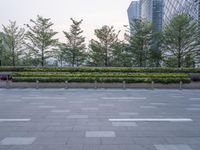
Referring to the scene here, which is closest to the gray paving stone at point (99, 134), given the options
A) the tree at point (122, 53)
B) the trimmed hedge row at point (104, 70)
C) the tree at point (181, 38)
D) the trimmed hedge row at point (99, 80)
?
the trimmed hedge row at point (99, 80)

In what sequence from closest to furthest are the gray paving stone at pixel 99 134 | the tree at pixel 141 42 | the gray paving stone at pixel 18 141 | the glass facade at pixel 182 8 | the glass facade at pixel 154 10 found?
the gray paving stone at pixel 18 141 < the gray paving stone at pixel 99 134 < the tree at pixel 141 42 < the glass facade at pixel 182 8 < the glass facade at pixel 154 10

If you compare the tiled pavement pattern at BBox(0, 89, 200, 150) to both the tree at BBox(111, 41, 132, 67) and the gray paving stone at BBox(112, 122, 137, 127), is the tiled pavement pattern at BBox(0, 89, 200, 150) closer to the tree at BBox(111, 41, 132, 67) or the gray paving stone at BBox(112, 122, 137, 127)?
the gray paving stone at BBox(112, 122, 137, 127)

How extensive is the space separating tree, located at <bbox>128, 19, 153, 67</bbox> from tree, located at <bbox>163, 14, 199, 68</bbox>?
207 cm

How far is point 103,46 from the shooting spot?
35.0m

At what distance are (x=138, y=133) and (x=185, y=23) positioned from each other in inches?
1108

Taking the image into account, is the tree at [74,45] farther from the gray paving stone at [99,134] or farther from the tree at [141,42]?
the gray paving stone at [99,134]

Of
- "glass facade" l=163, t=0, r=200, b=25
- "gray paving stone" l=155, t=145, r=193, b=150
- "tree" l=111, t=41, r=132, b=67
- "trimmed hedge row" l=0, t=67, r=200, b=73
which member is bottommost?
"gray paving stone" l=155, t=145, r=193, b=150

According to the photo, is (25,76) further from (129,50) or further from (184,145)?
(184,145)

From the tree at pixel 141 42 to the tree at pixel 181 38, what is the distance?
81.6 inches

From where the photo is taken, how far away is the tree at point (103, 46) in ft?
114

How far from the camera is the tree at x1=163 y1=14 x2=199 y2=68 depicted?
32469 millimetres

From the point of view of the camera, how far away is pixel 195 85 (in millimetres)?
23922

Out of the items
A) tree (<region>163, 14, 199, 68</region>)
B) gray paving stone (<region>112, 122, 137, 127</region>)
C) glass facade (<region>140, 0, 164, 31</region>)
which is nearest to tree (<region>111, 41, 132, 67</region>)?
tree (<region>163, 14, 199, 68</region>)

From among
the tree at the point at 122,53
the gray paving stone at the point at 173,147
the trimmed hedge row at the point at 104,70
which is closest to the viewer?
the gray paving stone at the point at 173,147
